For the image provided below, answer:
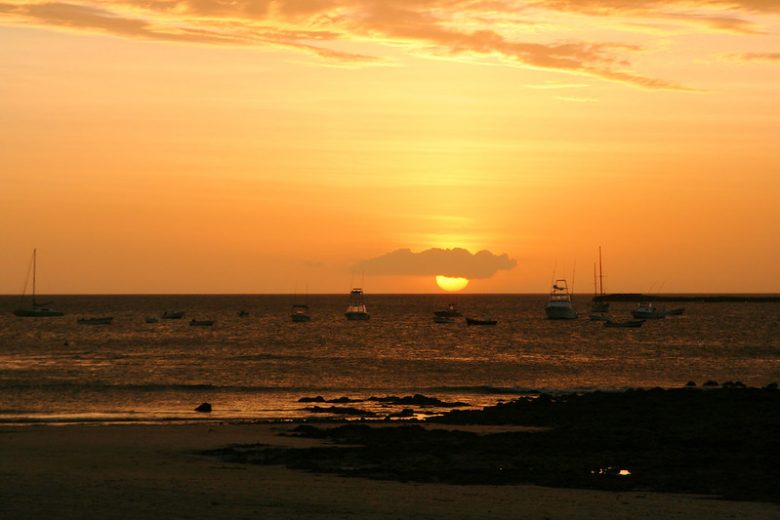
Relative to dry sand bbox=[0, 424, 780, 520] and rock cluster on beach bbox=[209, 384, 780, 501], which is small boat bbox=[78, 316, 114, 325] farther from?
dry sand bbox=[0, 424, 780, 520]

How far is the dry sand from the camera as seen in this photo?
70.3 ft

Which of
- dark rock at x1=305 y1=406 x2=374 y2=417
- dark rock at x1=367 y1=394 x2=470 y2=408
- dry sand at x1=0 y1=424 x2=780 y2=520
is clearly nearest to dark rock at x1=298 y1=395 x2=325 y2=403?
dark rock at x1=367 y1=394 x2=470 y2=408

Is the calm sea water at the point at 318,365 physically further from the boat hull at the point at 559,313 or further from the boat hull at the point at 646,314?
the boat hull at the point at 646,314

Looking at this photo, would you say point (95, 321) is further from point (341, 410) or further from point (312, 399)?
point (341, 410)

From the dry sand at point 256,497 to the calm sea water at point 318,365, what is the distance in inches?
651

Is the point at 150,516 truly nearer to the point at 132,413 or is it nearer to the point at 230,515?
the point at 230,515

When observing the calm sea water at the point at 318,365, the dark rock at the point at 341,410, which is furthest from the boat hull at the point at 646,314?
the dark rock at the point at 341,410

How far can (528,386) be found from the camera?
63.8 metres

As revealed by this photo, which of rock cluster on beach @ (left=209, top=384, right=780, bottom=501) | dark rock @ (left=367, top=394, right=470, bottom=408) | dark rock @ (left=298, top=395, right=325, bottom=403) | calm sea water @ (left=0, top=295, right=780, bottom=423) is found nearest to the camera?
rock cluster on beach @ (left=209, top=384, right=780, bottom=501)

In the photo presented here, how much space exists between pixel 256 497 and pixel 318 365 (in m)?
58.6

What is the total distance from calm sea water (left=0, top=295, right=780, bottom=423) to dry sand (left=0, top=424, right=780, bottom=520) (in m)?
16.5

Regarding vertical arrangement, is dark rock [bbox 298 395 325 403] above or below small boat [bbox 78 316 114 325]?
below

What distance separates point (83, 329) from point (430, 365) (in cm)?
8130

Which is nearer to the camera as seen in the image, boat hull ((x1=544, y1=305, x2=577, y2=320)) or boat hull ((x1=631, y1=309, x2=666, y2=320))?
boat hull ((x1=544, y1=305, x2=577, y2=320))
